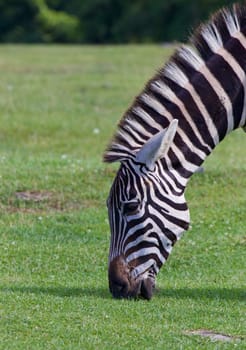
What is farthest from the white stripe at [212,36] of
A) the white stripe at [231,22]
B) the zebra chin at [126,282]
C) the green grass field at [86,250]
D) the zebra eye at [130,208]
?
the green grass field at [86,250]

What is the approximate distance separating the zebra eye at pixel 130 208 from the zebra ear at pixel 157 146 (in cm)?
30

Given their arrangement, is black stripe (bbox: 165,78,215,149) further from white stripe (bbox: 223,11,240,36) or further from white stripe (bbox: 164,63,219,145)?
white stripe (bbox: 223,11,240,36)

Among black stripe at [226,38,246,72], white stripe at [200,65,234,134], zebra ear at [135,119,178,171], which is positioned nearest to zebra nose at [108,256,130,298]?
zebra ear at [135,119,178,171]

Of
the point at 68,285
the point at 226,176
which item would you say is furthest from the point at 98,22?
the point at 68,285

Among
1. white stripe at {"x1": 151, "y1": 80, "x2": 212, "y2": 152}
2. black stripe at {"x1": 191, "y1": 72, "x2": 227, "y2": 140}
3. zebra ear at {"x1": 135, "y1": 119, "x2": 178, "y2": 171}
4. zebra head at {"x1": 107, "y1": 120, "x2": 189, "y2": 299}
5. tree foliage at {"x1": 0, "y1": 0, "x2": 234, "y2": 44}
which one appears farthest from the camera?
tree foliage at {"x1": 0, "y1": 0, "x2": 234, "y2": 44}

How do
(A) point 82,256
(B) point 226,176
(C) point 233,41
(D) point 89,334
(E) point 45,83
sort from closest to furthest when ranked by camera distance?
(D) point 89,334
(C) point 233,41
(A) point 82,256
(B) point 226,176
(E) point 45,83

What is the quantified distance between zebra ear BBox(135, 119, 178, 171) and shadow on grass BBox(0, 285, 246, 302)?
3.73 feet

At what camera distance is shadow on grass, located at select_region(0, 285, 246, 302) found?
27.1 feet

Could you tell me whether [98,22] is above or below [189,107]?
below

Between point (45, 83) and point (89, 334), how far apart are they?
17065 millimetres

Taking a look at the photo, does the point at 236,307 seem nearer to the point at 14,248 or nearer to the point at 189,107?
the point at 189,107

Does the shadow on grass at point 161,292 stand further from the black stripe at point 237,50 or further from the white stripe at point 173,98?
the black stripe at point 237,50

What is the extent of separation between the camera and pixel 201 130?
26.5ft

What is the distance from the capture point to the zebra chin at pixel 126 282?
767 centimetres
